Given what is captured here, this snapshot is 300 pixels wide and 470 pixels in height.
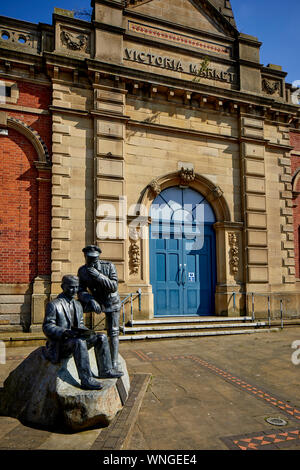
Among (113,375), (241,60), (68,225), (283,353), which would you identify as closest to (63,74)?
(68,225)

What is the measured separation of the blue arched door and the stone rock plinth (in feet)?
21.1

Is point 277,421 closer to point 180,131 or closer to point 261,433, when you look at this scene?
point 261,433

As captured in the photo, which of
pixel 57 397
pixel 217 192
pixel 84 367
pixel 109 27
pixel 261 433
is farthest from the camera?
pixel 217 192

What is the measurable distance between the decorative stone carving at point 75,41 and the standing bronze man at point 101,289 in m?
7.99

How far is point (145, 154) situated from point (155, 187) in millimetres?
1121

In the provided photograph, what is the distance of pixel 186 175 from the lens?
10820mm

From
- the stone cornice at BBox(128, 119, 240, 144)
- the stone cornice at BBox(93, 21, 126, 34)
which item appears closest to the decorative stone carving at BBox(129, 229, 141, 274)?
the stone cornice at BBox(128, 119, 240, 144)

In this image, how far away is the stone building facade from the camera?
925 centimetres

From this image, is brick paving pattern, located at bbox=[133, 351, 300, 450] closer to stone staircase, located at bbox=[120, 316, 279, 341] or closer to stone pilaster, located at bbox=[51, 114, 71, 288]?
stone staircase, located at bbox=[120, 316, 279, 341]

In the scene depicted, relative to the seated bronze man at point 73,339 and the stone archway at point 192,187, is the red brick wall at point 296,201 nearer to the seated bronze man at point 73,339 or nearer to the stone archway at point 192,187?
the stone archway at point 192,187

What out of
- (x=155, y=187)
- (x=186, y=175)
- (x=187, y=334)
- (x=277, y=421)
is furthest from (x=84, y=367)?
(x=186, y=175)

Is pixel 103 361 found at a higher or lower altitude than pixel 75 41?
lower

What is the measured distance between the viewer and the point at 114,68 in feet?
32.7
